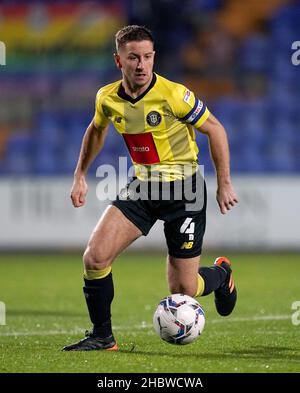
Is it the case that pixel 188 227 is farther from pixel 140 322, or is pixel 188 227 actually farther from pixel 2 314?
pixel 2 314

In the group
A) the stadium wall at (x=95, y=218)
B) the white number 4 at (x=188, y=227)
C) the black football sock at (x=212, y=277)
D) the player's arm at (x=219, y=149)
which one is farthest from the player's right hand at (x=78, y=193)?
the stadium wall at (x=95, y=218)

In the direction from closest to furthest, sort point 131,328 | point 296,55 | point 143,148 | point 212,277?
point 143,148 → point 212,277 → point 131,328 → point 296,55

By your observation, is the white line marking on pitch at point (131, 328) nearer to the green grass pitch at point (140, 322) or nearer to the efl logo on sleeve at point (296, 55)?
the green grass pitch at point (140, 322)

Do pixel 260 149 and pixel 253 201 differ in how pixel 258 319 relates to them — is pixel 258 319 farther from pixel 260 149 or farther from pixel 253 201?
pixel 260 149

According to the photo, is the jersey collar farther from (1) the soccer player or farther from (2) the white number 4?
(2) the white number 4

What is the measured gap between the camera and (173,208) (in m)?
6.57

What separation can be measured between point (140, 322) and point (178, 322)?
1.98m

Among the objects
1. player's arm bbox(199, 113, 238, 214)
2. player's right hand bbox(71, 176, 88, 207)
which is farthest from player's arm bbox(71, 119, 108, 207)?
player's arm bbox(199, 113, 238, 214)

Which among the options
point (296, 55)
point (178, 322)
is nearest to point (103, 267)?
point (178, 322)

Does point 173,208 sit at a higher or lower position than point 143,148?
lower

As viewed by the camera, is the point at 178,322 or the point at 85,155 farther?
the point at 85,155

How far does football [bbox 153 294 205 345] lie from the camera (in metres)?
6.07

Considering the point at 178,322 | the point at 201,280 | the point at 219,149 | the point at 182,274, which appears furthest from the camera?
the point at 201,280

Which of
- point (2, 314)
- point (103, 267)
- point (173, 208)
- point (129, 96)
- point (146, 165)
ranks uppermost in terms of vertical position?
point (129, 96)
